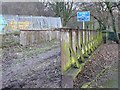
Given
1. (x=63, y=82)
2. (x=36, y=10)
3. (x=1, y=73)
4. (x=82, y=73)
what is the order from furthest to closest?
1. (x=36, y=10)
2. (x=1, y=73)
3. (x=82, y=73)
4. (x=63, y=82)

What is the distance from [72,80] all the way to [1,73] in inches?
129

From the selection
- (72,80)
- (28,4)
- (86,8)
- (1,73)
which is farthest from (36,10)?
(72,80)

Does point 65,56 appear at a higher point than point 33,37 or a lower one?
higher

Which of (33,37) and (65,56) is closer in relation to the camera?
(65,56)

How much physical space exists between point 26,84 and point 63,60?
1148 millimetres

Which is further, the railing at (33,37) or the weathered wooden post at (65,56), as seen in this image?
Result: the railing at (33,37)

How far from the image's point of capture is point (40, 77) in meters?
6.94

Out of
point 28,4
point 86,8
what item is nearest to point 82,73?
point 86,8

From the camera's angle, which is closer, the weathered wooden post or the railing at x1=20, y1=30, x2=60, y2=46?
the weathered wooden post

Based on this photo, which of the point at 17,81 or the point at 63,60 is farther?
the point at 17,81

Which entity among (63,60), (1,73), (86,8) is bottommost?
(1,73)

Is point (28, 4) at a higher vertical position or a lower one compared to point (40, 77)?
higher

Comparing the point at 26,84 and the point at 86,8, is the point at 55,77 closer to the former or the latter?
the point at 26,84

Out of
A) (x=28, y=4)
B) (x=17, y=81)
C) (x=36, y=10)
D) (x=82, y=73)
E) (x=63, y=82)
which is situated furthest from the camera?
(x=36, y=10)
